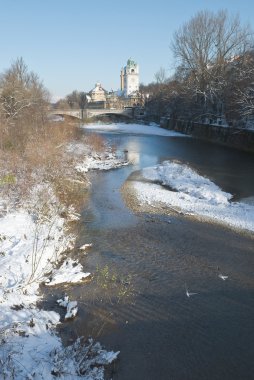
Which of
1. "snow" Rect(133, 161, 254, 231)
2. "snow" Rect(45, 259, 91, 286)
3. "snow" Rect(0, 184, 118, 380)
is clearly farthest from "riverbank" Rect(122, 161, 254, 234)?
"snow" Rect(45, 259, 91, 286)

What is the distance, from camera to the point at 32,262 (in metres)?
8.78

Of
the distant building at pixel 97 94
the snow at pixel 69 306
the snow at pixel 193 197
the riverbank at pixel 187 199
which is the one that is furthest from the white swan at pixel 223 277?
the distant building at pixel 97 94

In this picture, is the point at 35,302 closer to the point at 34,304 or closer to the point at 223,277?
the point at 34,304

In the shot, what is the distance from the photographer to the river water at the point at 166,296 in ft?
20.8

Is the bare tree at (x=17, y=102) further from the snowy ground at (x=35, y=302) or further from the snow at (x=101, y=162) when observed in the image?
the snowy ground at (x=35, y=302)

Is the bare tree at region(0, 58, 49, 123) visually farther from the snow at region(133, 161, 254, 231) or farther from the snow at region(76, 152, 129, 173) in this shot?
the snow at region(133, 161, 254, 231)

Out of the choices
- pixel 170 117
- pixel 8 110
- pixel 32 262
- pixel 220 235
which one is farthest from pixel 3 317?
pixel 170 117

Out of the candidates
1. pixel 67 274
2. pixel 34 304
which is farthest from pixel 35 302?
pixel 67 274

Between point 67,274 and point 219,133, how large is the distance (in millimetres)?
33269

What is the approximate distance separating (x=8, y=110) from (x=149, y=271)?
26531 mm

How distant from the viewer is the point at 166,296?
8.34 m

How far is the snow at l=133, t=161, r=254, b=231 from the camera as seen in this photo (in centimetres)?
1350

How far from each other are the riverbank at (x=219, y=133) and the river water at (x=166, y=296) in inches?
845

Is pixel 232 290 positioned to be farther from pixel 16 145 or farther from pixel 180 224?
pixel 16 145
